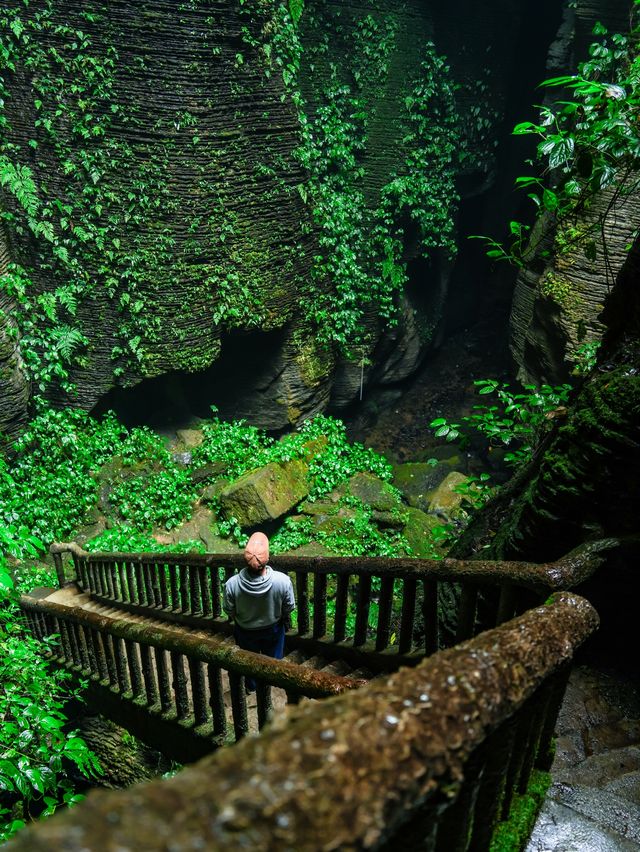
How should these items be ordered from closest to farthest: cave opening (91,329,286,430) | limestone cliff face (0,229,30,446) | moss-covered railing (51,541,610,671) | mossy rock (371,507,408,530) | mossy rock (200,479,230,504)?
moss-covered railing (51,541,610,671) < limestone cliff face (0,229,30,446) < mossy rock (200,479,230,504) < mossy rock (371,507,408,530) < cave opening (91,329,286,430)

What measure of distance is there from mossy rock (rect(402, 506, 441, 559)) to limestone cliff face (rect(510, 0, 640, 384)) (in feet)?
10.9

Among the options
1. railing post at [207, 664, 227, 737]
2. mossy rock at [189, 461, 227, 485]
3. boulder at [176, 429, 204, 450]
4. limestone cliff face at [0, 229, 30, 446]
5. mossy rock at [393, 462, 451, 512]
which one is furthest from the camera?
mossy rock at [393, 462, 451, 512]

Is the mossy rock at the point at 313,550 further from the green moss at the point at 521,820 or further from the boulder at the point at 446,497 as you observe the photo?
the green moss at the point at 521,820

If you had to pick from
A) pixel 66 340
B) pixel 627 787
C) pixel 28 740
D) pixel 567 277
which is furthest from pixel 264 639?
pixel 66 340

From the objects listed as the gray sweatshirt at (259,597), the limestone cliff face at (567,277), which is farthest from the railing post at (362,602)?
the limestone cliff face at (567,277)

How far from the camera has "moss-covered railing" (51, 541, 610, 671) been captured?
2.81 m

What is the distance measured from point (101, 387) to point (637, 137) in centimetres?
935

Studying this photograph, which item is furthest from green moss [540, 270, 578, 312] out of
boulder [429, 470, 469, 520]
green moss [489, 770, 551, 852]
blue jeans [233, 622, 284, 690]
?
green moss [489, 770, 551, 852]

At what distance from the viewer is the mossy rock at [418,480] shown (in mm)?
12285

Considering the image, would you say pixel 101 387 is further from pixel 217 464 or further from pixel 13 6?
pixel 13 6

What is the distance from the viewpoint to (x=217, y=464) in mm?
11109

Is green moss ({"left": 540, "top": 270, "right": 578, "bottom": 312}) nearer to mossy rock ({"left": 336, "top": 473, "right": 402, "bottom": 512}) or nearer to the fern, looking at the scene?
mossy rock ({"left": 336, "top": 473, "right": 402, "bottom": 512})

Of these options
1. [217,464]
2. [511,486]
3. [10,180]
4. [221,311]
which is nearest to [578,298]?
[511,486]

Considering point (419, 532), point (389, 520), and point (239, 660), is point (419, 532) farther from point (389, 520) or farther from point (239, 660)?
point (239, 660)
